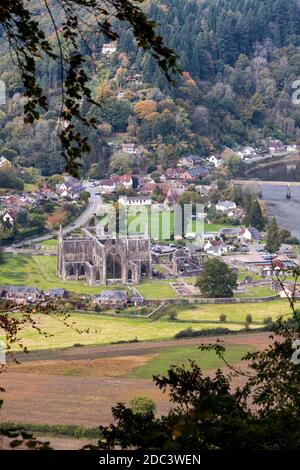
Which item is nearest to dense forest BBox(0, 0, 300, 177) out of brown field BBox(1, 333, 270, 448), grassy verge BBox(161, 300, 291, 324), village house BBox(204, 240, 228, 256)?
village house BBox(204, 240, 228, 256)

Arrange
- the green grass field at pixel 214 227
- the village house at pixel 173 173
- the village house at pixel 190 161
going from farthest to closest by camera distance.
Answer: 1. the village house at pixel 190 161
2. the village house at pixel 173 173
3. the green grass field at pixel 214 227

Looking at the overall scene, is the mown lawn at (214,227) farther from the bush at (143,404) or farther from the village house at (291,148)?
the village house at (291,148)

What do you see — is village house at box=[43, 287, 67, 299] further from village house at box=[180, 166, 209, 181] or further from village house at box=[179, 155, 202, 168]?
village house at box=[179, 155, 202, 168]

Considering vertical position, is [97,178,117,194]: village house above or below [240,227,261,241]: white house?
above

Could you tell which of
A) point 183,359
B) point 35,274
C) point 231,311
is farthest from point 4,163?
point 183,359

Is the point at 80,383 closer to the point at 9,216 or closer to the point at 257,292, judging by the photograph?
the point at 257,292

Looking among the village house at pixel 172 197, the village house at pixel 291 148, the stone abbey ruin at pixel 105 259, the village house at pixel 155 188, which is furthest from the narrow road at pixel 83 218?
the village house at pixel 291 148
